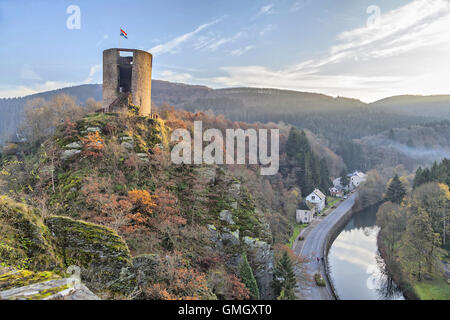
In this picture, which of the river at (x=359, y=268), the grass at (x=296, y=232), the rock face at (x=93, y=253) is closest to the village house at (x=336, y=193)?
the river at (x=359, y=268)

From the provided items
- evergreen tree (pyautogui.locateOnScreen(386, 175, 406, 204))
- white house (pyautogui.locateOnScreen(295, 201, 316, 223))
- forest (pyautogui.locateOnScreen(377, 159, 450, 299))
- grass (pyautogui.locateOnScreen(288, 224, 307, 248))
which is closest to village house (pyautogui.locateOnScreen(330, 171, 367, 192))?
evergreen tree (pyautogui.locateOnScreen(386, 175, 406, 204))

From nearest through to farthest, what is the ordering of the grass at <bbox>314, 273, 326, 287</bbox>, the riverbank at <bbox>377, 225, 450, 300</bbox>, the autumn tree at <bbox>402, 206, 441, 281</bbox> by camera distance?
the riverbank at <bbox>377, 225, 450, 300</bbox>
the grass at <bbox>314, 273, 326, 287</bbox>
the autumn tree at <bbox>402, 206, 441, 281</bbox>

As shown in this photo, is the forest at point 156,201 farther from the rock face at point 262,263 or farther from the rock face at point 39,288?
the rock face at point 39,288

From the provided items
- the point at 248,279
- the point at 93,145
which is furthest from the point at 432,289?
the point at 93,145

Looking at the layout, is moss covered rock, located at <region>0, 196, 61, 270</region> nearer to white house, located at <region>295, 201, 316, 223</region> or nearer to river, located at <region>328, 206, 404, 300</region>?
river, located at <region>328, 206, 404, 300</region>

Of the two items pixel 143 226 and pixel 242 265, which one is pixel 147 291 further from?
pixel 242 265

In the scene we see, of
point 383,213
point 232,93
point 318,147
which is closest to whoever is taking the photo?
point 383,213
